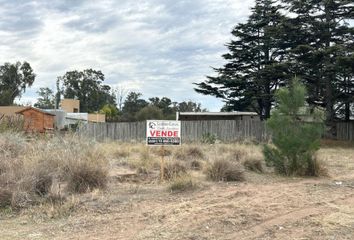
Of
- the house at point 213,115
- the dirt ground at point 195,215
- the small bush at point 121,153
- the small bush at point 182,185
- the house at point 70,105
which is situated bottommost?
the dirt ground at point 195,215

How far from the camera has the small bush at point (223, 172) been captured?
1176 cm

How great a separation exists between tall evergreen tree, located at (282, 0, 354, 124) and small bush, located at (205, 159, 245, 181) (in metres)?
23.2

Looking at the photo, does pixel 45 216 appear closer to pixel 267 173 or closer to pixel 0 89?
pixel 267 173

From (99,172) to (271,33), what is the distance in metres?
29.3

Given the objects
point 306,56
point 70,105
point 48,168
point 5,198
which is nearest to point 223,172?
point 48,168

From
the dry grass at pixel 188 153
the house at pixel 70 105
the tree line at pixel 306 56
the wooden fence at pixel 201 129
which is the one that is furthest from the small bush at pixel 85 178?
the house at pixel 70 105

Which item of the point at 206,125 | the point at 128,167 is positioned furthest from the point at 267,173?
the point at 206,125

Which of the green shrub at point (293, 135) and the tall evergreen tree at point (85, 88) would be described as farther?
the tall evergreen tree at point (85, 88)

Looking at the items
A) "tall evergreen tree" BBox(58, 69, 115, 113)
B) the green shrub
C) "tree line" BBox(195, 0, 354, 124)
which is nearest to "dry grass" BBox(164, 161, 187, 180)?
the green shrub

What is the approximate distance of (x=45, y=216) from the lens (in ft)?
25.6

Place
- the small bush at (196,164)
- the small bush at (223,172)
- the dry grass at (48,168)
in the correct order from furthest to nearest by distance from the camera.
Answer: the small bush at (196,164) → the small bush at (223,172) → the dry grass at (48,168)

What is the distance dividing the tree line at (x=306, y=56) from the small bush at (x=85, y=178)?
20879 millimetres

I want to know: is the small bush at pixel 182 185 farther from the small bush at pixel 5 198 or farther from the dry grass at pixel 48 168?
the small bush at pixel 5 198

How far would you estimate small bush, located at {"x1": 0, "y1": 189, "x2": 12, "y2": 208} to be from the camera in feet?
28.1
